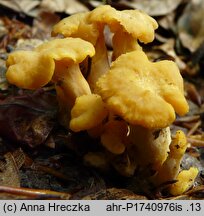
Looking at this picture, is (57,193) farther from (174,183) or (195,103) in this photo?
(195,103)

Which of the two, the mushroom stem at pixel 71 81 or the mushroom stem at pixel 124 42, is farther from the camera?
the mushroom stem at pixel 124 42

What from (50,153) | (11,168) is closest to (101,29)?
(50,153)

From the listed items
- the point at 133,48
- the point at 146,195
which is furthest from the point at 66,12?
the point at 146,195

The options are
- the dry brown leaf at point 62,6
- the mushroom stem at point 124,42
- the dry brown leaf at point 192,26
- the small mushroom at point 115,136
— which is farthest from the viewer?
the dry brown leaf at point 192,26

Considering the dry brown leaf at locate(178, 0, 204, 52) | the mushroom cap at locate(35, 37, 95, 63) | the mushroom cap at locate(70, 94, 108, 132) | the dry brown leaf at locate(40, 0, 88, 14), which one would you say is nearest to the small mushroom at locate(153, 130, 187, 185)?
the mushroom cap at locate(70, 94, 108, 132)

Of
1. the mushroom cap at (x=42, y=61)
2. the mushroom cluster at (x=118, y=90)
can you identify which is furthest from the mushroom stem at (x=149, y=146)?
the mushroom cap at (x=42, y=61)

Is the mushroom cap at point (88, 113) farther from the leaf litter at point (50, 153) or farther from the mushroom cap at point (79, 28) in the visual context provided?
the mushroom cap at point (79, 28)

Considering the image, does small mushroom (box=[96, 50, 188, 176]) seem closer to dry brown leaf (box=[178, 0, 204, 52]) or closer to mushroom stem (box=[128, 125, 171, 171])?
mushroom stem (box=[128, 125, 171, 171])
